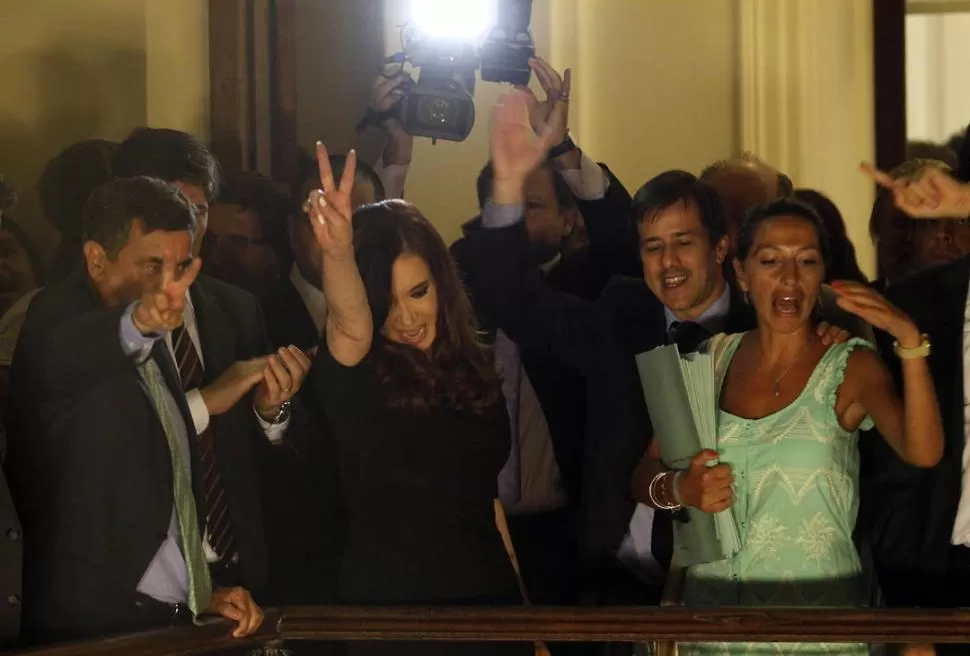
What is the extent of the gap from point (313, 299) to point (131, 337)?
0.63 m

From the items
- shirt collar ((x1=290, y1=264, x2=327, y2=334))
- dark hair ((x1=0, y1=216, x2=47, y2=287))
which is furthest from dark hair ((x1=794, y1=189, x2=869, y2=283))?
dark hair ((x1=0, y1=216, x2=47, y2=287))

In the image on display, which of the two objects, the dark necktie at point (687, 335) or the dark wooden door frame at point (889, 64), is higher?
the dark wooden door frame at point (889, 64)

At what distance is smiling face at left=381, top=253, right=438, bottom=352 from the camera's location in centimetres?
A: 356

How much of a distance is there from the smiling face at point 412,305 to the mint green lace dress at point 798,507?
797 mm

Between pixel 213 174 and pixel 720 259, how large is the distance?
1351mm

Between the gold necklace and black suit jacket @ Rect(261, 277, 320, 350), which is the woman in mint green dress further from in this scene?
black suit jacket @ Rect(261, 277, 320, 350)

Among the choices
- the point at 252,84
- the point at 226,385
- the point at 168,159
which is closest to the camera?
the point at 226,385

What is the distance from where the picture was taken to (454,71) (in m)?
3.84

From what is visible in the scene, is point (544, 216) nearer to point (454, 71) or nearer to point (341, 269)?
point (454, 71)

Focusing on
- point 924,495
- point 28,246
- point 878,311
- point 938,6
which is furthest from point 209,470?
point 938,6

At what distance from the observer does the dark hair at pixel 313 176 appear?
3.80 metres

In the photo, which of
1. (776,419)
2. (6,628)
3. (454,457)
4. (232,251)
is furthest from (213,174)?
(776,419)

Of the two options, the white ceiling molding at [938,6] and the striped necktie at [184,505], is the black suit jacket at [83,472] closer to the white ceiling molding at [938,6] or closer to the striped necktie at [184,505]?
the striped necktie at [184,505]

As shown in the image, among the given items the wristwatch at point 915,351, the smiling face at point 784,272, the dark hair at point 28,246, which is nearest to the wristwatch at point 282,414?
the dark hair at point 28,246
